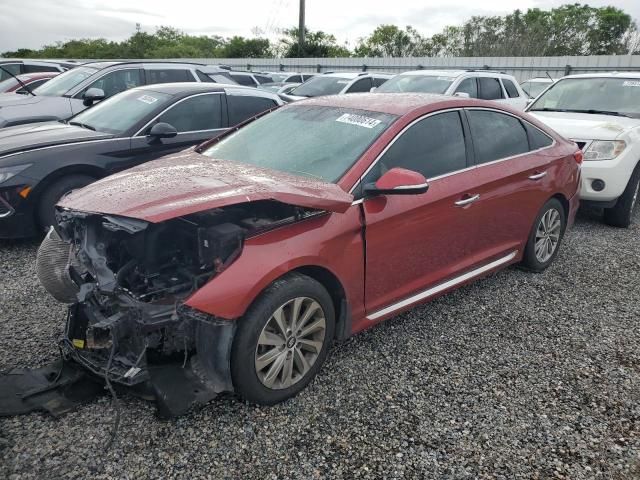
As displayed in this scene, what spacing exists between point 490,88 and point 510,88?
78 cm

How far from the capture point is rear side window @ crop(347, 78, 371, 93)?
40.3ft

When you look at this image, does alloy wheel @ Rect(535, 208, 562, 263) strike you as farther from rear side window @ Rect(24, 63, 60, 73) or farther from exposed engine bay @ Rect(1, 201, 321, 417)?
rear side window @ Rect(24, 63, 60, 73)

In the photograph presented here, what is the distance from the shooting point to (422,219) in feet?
11.0

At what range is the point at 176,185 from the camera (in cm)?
271

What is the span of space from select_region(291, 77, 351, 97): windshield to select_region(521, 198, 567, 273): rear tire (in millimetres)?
8579

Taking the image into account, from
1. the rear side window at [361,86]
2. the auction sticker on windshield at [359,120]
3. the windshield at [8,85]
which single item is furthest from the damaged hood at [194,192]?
the rear side window at [361,86]

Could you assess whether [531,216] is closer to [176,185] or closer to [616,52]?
[176,185]

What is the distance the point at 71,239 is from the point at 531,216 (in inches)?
139

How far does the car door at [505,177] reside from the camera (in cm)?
387

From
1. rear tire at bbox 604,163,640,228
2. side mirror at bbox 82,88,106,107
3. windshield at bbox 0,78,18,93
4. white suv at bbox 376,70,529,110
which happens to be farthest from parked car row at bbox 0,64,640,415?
windshield at bbox 0,78,18,93

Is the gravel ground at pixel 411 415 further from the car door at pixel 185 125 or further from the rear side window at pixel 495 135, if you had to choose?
the car door at pixel 185 125

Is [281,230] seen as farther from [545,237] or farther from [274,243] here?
[545,237]

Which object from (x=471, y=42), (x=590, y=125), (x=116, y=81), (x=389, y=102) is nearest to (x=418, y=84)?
(x=590, y=125)

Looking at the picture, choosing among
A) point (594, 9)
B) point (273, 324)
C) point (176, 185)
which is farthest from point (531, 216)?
point (594, 9)
